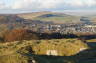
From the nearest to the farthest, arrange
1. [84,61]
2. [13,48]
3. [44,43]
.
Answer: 1. [84,61]
2. [13,48]
3. [44,43]

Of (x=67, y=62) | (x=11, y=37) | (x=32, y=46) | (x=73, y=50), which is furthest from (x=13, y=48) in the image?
(x=11, y=37)

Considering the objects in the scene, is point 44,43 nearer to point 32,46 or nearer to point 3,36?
point 32,46

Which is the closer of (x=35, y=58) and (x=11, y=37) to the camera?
(x=35, y=58)

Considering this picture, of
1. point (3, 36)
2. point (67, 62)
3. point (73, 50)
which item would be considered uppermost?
point (67, 62)

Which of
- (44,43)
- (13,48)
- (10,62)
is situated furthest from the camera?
(44,43)

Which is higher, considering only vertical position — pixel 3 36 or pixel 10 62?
pixel 10 62

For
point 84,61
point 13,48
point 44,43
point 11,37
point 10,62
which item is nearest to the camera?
point 10,62

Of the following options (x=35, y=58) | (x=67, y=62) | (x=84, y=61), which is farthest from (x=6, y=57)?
(x=84, y=61)

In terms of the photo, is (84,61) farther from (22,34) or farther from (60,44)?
(22,34)

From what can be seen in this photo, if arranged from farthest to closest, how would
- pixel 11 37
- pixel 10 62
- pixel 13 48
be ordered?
pixel 11 37 → pixel 13 48 → pixel 10 62

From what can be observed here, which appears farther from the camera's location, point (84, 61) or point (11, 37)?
point (11, 37)
